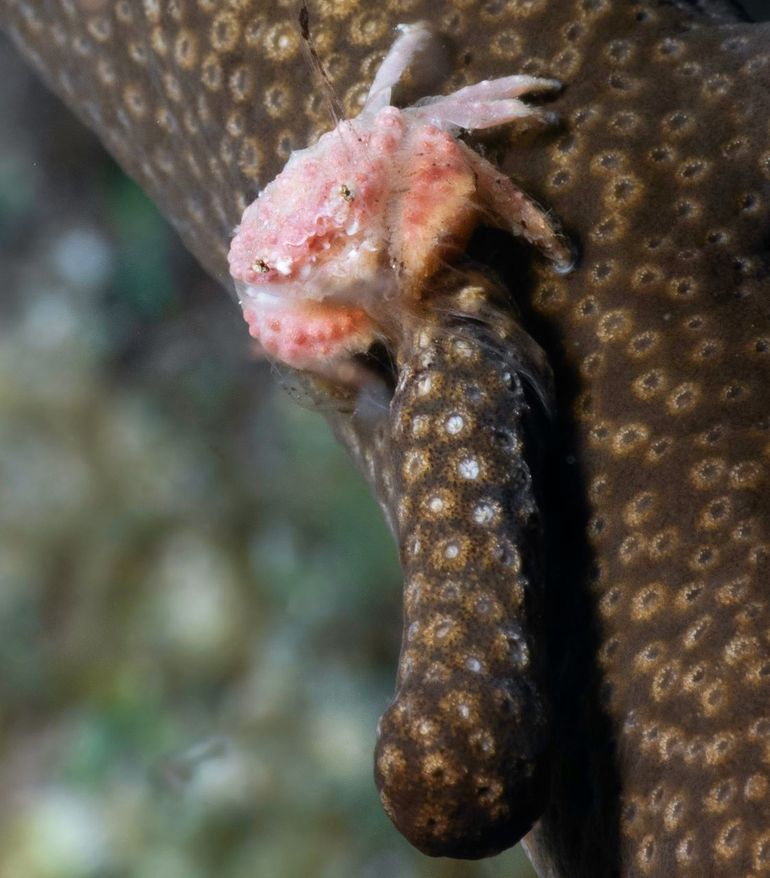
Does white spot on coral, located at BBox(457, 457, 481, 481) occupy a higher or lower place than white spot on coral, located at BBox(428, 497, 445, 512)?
higher

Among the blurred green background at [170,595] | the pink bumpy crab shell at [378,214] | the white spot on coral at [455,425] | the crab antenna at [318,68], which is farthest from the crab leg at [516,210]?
the blurred green background at [170,595]

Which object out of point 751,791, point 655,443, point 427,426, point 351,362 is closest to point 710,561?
point 655,443

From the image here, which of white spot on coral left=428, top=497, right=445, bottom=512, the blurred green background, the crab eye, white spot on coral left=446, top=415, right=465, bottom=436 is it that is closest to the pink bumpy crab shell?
the crab eye

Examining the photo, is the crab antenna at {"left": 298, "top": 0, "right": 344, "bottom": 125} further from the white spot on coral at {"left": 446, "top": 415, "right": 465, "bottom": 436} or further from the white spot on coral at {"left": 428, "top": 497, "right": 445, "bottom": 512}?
the white spot on coral at {"left": 428, "top": 497, "right": 445, "bottom": 512}

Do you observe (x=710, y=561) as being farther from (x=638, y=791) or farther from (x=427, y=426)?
(x=427, y=426)

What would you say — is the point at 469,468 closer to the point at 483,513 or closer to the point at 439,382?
the point at 483,513

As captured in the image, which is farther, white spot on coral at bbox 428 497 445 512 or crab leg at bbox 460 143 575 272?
crab leg at bbox 460 143 575 272

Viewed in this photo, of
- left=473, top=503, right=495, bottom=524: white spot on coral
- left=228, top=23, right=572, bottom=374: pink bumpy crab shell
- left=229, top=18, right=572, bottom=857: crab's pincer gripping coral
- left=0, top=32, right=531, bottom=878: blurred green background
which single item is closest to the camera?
left=229, top=18, right=572, bottom=857: crab's pincer gripping coral
